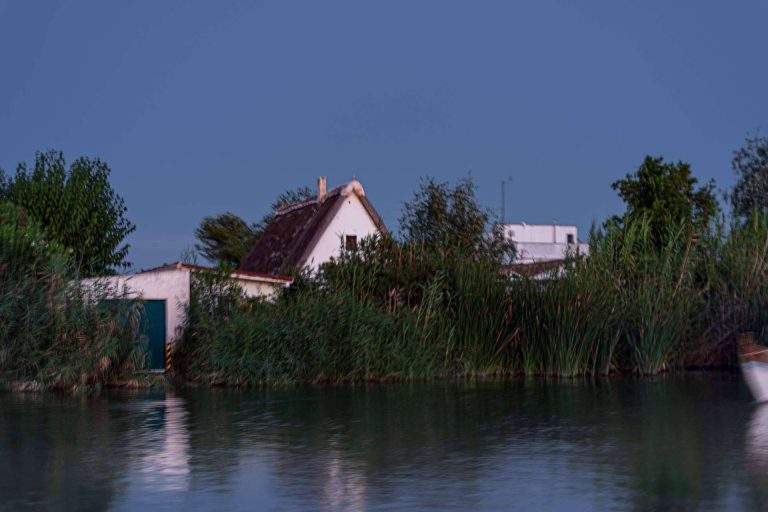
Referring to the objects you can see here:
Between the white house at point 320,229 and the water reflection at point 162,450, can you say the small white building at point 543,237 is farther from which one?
the water reflection at point 162,450

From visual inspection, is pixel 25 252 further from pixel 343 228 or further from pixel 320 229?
pixel 343 228

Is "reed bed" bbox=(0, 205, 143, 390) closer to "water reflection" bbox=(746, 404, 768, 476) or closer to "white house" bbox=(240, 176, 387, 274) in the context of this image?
"white house" bbox=(240, 176, 387, 274)

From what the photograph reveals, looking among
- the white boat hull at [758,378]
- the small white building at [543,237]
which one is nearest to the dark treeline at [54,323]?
the white boat hull at [758,378]

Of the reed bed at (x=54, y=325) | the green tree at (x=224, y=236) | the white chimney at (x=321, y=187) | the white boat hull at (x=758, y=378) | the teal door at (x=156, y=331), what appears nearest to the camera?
the white boat hull at (x=758, y=378)

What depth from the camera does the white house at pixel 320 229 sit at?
4234 cm

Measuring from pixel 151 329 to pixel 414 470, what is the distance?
749 inches

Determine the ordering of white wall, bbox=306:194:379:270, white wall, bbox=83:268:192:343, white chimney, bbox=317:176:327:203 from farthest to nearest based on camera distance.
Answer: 1. white chimney, bbox=317:176:327:203
2. white wall, bbox=306:194:379:270
3. white wall, bbox=83:268:192:343

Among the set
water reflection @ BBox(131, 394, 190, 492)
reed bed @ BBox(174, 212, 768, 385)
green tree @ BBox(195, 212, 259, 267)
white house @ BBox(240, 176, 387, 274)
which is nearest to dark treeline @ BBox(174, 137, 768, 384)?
reed bed @ BBox(174, 212, 768, 385)

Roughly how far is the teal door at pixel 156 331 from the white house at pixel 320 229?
37.0 feet

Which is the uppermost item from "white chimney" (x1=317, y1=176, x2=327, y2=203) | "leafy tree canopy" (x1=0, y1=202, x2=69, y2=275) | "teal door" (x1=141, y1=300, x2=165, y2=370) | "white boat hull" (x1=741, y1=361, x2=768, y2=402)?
"white chimney" (x1=317, y1=176, x2=327, y2=203)

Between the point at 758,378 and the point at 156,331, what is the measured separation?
637 inches

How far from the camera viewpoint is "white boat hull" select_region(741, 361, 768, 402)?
19750 mm

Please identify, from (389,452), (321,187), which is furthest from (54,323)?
(321,187)

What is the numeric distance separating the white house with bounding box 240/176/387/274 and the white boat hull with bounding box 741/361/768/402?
22.0 meters
